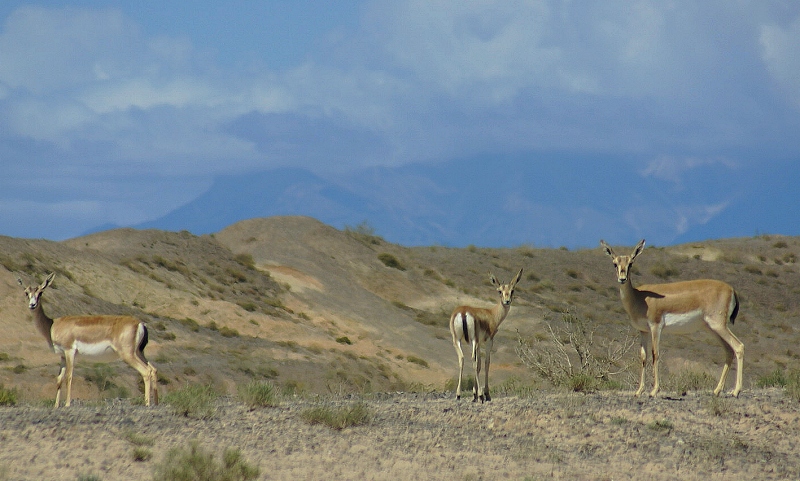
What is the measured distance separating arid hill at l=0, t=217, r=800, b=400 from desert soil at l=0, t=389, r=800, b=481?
544cm

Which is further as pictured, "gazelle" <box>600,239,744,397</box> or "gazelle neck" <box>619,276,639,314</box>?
"gazelle neck" <box>619,276,639,314</box>

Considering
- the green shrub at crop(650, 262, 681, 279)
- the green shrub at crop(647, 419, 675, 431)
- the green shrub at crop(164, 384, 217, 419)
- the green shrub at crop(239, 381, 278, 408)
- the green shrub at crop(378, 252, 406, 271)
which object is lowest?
the green shrub at crop(164, 384, 217, 419)

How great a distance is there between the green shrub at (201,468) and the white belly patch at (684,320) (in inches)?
308

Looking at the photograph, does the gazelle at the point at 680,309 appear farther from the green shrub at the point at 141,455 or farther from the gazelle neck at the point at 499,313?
the green shrub at the point at 141,455

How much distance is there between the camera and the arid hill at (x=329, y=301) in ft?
109

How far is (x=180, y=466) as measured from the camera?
10.9 m

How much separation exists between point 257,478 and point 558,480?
4139 mm

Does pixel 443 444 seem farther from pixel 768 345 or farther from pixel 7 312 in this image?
pixel 768 345

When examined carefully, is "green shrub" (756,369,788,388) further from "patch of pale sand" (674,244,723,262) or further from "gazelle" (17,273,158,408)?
"patch of pale sand" (674,244,723,262)

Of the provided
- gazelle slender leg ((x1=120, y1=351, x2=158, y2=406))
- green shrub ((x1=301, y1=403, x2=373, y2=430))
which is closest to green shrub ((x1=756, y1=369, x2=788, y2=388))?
green shrub ((x1=301, y1=403, x2=373, y2=430))

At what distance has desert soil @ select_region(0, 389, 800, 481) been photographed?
12.0 metres

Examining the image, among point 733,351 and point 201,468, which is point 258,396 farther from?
point 733,351

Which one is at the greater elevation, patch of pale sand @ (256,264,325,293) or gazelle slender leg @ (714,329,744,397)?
patch of pale sand @ (256,264,325,293)

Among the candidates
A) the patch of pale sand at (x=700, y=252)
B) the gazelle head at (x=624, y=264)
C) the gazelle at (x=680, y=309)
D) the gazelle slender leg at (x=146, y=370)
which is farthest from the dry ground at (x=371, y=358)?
the gazelle head at (x=624, y=264)
